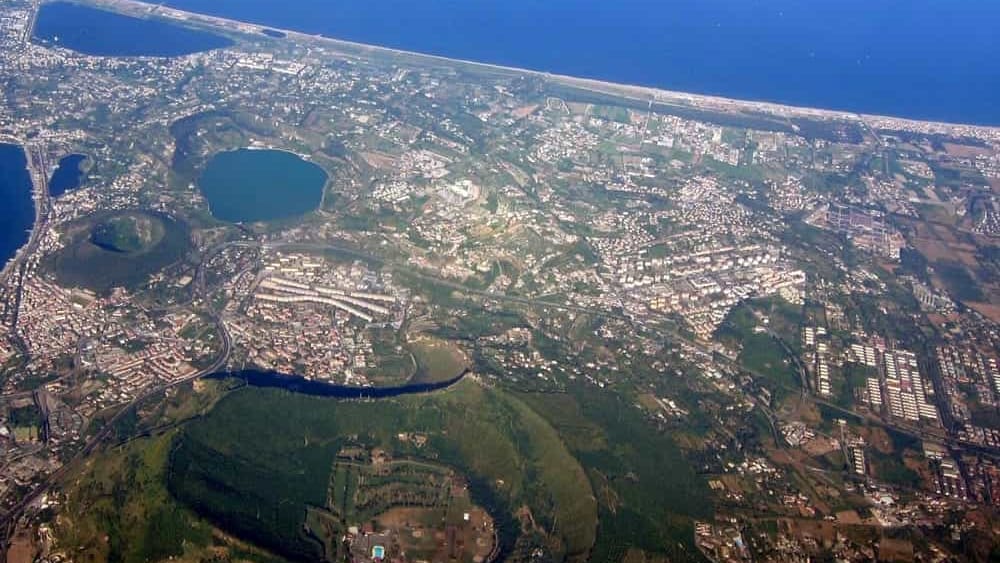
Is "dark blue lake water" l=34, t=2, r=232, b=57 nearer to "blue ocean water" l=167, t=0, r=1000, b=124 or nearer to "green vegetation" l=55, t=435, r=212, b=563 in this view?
"blue ocean water" l=167, t=0, r=1000, b=124

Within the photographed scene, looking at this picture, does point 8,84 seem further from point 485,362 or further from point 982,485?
point 982,485

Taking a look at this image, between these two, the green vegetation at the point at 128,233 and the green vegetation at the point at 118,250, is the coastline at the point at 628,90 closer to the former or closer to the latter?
the green vegetation at the point at 128,233

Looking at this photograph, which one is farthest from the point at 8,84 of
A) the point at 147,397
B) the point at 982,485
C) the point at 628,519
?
the point at 982,485

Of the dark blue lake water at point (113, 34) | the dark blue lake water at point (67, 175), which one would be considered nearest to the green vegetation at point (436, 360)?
the dark blue lake water at point (67, 175)

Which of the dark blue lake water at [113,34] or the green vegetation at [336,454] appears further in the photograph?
the dark blue lake water at [113,34]

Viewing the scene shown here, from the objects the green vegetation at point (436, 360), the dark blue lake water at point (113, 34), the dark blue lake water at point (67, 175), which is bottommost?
the green vegetation at point (436, 360)

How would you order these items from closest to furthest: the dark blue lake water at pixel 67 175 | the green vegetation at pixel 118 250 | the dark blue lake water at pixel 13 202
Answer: the green vegetation at pixel 118 250 → the dark blue lake water at pixel 13 202 → the dark blue lake water at pixel 67 175

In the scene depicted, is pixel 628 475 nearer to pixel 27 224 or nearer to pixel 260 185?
pixel 260 185

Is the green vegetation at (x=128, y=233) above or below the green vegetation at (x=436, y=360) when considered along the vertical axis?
above
